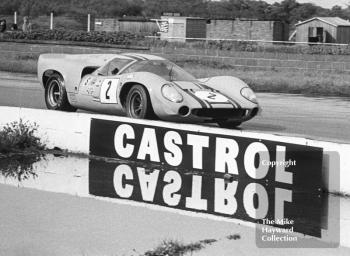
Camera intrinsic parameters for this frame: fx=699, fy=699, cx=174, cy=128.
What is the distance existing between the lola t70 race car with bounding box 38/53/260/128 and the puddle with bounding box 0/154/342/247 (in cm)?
125

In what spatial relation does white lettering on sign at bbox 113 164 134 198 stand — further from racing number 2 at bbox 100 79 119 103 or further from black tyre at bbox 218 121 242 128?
black tyre at bbox 218 121 242 128

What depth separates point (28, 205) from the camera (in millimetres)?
6188

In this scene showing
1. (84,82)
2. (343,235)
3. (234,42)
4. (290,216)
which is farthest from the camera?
(234,42)

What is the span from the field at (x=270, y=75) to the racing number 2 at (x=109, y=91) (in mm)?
10656

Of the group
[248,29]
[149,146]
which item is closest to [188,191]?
[149,146]

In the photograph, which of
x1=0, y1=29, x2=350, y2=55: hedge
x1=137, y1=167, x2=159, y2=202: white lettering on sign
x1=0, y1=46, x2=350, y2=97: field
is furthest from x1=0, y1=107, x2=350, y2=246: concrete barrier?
x1=0, y1=29, x2=350, y2=55: hedge

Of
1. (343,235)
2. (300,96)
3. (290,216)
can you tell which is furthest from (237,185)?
(300,96)

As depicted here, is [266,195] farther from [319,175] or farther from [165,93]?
[165,93]

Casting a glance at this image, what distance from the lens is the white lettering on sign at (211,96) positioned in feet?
30.7

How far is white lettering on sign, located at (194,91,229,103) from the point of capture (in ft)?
30.7

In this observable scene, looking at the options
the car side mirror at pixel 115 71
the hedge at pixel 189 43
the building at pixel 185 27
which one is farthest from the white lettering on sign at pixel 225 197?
the building at pixel 185 27

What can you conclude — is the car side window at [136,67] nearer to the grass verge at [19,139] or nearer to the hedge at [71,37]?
the grass verge at [19,139]

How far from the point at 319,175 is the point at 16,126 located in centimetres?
426

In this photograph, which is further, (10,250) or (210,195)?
(210,195)
